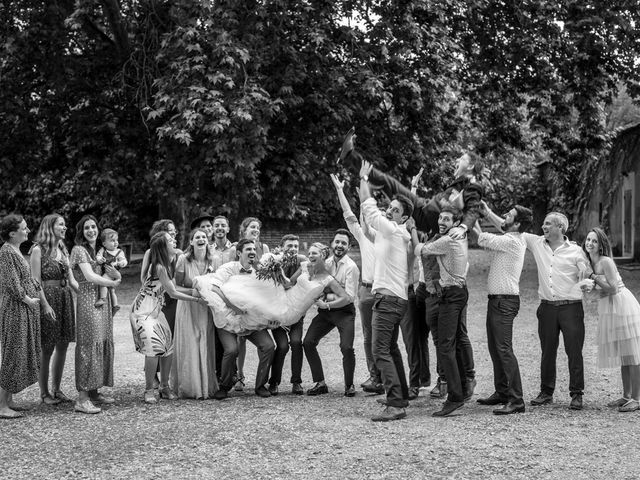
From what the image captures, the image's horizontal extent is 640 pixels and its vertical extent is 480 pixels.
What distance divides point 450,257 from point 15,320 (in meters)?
4.11

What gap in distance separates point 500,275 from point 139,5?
12596mm

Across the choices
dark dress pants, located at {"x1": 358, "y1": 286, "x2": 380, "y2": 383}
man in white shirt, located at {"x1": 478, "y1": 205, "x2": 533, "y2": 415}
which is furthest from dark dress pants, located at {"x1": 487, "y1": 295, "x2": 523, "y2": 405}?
dark dress pants, located at {"x1": 358, "y1": 286, "x2": 380, "y2": 383}

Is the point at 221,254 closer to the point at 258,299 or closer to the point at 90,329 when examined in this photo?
the point at 258,299

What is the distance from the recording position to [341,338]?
8.73 m

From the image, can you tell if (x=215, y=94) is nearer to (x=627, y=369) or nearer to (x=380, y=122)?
(x=380, y=122)

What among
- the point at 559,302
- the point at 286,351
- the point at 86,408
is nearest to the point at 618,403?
the point at 559,302

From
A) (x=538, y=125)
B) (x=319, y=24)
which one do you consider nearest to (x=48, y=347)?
(x=319, y=24)

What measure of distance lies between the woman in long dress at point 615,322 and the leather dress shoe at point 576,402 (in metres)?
0.40

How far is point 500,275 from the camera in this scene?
25.5 feet

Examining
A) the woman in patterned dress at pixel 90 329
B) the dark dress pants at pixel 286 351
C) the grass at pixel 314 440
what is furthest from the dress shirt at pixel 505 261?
the woman in patterned dress at pixel 90 329

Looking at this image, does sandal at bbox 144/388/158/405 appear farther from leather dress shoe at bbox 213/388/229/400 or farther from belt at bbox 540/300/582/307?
belt at bbox 540/300/582/307

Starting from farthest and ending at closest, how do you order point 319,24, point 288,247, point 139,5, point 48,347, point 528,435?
point 139,5, point 319,24, point 288,247, point 48,347, point 528,435

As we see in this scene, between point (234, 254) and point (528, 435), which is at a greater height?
point (234, 254)

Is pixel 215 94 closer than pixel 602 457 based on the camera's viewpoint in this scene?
No
